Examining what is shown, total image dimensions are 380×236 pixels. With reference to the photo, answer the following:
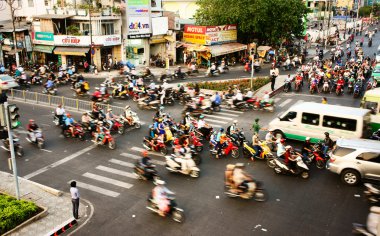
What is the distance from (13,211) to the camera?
38.0ft

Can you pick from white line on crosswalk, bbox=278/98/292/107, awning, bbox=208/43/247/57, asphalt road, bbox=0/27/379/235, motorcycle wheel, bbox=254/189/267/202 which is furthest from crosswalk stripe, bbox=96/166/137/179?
awning, bbox=208/43/247/57

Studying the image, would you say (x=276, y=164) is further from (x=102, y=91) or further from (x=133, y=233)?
(x=102, y=91)

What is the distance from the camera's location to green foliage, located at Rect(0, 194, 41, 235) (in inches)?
444

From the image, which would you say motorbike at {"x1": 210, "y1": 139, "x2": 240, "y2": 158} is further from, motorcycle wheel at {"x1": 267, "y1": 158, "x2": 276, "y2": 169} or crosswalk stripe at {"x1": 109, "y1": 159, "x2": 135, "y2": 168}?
crosswalk stripe at {"x1": 109, "y1": 159, "x2": 135, "y2": 168}

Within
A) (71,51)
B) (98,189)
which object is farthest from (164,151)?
(71,51)

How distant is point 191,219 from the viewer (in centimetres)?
1191

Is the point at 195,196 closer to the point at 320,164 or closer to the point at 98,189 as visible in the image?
the point at 98,189

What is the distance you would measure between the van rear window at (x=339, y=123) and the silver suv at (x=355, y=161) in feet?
7.65

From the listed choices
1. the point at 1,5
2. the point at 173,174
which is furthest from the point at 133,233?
the point at 1,5

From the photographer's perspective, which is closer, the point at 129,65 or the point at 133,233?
the point at 133,233

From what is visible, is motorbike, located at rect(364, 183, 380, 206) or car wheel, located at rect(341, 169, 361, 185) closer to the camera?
motorbike, located at rect(364, 183, 380, 206)

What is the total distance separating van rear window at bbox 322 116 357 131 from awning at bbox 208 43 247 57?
24.3 meters

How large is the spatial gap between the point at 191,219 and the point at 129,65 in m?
27.4

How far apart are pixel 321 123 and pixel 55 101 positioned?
18203mm
